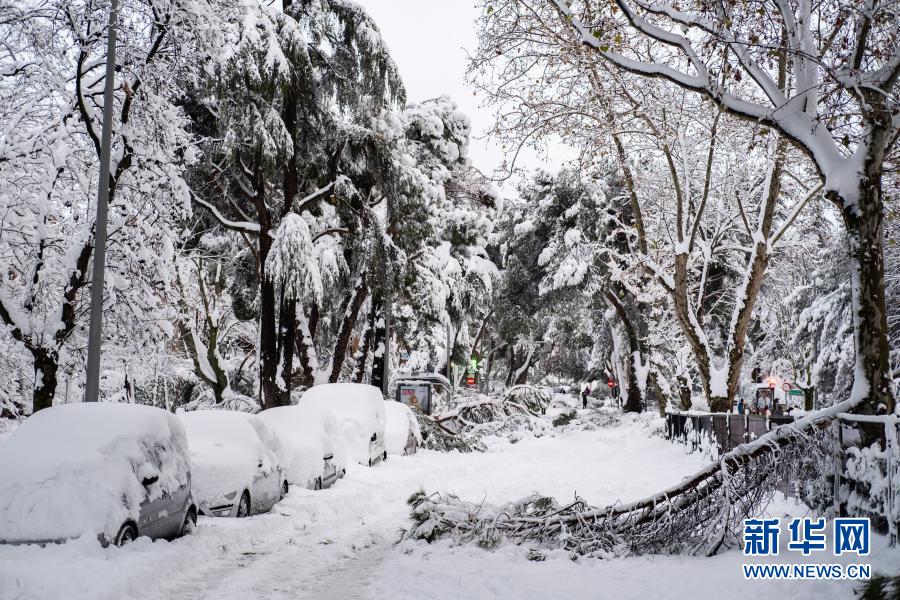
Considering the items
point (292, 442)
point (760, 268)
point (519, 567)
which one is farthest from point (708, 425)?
point (519, 567)

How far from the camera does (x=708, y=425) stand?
17.2 metres

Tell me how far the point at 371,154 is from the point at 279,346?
6.45 metres

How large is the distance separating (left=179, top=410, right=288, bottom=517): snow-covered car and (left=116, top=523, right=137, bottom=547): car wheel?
2351 mm

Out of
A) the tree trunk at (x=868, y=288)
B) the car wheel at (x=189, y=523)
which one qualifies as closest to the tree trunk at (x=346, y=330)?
the car wheel at (x=189, y=523)

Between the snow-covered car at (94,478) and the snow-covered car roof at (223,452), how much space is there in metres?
0.92

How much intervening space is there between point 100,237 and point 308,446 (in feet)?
17.2

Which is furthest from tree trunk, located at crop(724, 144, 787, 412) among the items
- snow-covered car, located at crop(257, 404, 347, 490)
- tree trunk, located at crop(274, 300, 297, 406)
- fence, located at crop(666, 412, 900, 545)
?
tree trunk, located at crop(274, 300, 297, 406)

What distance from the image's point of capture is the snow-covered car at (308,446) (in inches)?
535

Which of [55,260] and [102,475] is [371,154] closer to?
[55,260]

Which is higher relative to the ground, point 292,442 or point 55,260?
point 55,260

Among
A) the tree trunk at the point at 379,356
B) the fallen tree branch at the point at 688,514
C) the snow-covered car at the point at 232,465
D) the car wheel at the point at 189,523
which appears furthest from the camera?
the tree trunk at the point at 379,356

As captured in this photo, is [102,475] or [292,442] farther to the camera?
[292,442]

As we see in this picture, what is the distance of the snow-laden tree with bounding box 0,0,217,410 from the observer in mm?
13719

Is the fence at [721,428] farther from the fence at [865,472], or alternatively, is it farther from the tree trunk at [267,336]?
the tree trunk at [267,336]
